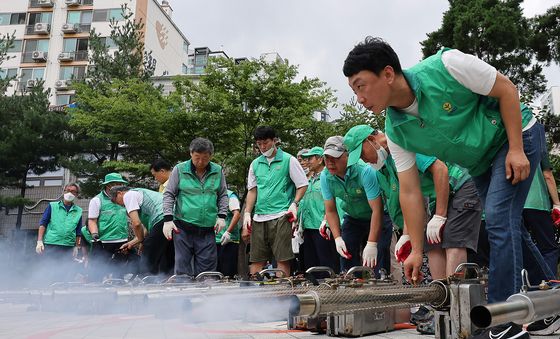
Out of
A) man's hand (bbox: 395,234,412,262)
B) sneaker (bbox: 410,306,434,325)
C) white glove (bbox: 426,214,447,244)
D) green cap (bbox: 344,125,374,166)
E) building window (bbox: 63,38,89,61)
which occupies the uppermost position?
building window (bbox: 63,38,89,61)

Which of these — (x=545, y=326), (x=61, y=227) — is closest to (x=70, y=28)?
(x=61, y=227)

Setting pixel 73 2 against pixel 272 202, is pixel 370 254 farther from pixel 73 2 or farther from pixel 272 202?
pixel 73 2

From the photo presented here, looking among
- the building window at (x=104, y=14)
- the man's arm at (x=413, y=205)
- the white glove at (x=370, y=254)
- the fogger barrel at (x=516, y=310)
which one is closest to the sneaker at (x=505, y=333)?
the fogger barrel at (x=516, y=310)

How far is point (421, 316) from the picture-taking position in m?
3.96

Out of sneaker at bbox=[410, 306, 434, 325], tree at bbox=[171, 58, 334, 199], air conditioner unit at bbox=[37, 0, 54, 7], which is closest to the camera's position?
sneaker at bbox=[410, 306, 434, 325]

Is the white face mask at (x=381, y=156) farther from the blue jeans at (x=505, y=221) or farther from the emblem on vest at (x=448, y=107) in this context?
the emblem on vest at (x=448, y=107)

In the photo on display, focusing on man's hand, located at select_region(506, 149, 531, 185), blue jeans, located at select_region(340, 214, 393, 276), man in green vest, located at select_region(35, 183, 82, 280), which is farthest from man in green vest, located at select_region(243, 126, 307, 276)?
man in green vest, located at select_region(35, 183, 82, 280)

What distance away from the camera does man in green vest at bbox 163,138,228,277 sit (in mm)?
5766

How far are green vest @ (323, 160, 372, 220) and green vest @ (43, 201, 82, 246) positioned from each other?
542 cm

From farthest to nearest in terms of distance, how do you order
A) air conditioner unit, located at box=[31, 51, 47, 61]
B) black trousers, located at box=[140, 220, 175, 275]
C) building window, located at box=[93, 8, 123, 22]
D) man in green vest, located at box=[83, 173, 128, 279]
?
building window, located at box=[93, 8, 123, 22]
air conditioner unit, located at box=[31, 51, 47, 61]
man in green vest, located at box=[83, 173, 128, 279]
black trousers, located at box=[140, 220, 175, 275]

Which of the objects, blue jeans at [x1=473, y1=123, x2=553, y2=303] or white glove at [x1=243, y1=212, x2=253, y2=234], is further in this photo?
white glove at [x1=243, y1=212, x2=253, y2=234]

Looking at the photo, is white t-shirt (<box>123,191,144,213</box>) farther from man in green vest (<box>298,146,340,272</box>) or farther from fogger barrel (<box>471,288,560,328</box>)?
fogger barrel (<box>471,288,560,328</box>)

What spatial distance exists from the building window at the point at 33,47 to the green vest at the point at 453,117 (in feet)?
142

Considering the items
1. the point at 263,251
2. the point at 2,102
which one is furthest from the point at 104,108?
the point at 263,251
